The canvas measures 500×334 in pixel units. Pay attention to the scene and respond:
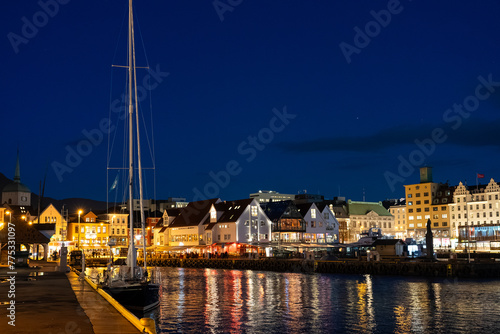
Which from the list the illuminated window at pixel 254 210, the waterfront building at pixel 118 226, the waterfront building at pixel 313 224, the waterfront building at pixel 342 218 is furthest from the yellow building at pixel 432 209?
the waterfront building at pixel 118 226

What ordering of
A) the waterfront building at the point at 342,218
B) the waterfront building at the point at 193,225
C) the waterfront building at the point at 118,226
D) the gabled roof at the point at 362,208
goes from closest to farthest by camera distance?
the waterfront building at the point at 193,225
the waterfront building at the point at 118,226
the waterfront building at the point at 342,218
the gabled roof at the point at 362,208

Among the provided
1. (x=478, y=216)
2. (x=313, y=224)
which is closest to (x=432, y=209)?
(x=478, y=216)

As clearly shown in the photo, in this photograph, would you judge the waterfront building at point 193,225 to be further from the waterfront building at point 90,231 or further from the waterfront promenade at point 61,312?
the waterfront promenade at point 61,312

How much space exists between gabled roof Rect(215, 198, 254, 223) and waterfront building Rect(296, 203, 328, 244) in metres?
15.7

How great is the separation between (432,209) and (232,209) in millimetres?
93636

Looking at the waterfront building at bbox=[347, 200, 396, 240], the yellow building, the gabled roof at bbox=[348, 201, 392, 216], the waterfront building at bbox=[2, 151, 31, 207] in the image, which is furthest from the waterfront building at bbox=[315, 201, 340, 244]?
the waterfront building at bbox=[2, 151, 31, 207]

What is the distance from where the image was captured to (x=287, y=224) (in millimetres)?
127875

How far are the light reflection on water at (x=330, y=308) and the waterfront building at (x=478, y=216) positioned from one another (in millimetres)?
97904

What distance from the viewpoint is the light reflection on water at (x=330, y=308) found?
36.9 meters

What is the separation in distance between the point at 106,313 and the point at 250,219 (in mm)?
98120

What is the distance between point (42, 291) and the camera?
3528 centimetres

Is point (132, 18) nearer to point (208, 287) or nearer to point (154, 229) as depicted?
point (208, 287)

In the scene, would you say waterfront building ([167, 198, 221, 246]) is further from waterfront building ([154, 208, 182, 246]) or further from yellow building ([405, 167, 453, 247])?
yellow building ([405, 167, 453, 247])

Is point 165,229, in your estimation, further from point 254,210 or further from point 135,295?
point 135,295
